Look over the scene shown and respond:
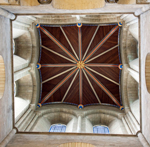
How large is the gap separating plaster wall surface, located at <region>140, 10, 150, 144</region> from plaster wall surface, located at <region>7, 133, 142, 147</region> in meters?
0.75

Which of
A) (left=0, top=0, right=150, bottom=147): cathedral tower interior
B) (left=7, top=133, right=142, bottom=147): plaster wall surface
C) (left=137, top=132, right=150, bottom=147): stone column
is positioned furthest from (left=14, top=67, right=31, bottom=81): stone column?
(left=137, top=132, right=150, bottom=147): stone column

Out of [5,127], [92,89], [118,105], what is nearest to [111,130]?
[118,105]

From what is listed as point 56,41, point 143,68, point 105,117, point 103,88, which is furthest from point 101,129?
point 56,41

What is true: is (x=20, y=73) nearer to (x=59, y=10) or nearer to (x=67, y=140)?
(x=59, y=10)

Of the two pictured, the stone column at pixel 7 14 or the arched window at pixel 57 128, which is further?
the arched window at pixel 57 128

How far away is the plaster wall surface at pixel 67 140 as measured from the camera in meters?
6.04

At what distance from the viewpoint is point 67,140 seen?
20.5ft

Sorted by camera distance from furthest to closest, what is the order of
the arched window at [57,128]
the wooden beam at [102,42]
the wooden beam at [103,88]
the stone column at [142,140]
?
the wooden beam at [103,88] → the wooden beam at [102,42] → the arched window at [57,128] → the stone column at [142,140]

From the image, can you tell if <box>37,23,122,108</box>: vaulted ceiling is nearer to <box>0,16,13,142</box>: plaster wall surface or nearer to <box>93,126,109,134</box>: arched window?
<box>93,126,109,134</box>: arched window

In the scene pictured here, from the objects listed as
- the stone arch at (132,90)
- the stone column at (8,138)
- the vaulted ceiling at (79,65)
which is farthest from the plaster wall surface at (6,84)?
the stone arch at (132,90)

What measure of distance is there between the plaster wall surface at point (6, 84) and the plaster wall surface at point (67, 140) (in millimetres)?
648

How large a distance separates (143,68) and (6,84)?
570cm

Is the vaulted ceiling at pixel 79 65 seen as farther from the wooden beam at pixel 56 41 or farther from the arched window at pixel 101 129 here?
the arched window at pixel 101 129

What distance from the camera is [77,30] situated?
1170 cm
